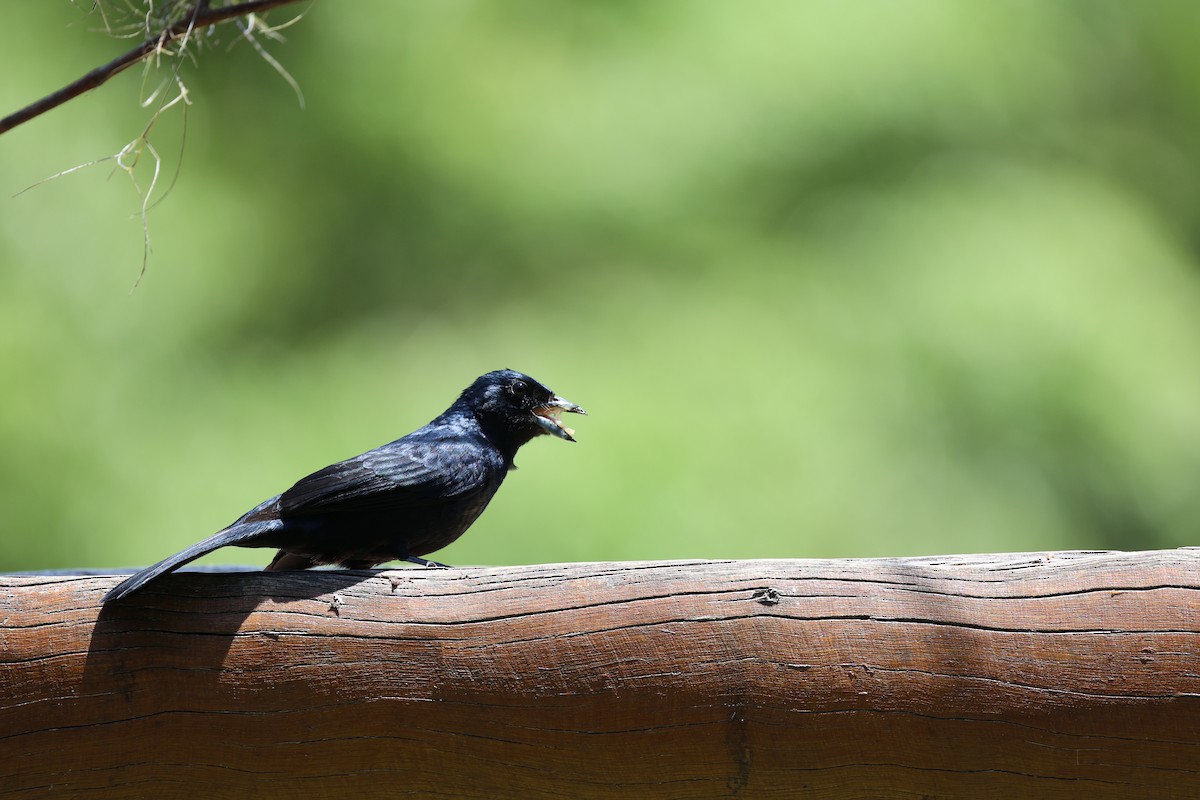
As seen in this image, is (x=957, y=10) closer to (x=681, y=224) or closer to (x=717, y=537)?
(x=681, y=224)

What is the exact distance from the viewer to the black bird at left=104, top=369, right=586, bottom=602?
2381 mm

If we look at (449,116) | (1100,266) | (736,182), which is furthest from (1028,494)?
(449,116)

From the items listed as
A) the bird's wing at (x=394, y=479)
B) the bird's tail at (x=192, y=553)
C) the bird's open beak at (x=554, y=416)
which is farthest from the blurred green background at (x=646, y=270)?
the bird's tail at (x=192, y=553)

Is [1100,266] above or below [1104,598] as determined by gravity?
above

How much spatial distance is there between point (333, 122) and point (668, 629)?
5112 millimetres

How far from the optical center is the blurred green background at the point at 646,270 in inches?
216

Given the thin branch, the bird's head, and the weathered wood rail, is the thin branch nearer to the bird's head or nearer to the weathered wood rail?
the weathered wood rail

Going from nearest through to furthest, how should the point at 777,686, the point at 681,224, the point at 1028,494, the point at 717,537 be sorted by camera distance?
the point at 777,686 → the point at 717,537 → the point at 1028,494 → the point at 681,224

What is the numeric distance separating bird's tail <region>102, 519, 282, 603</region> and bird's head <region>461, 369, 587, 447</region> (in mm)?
827

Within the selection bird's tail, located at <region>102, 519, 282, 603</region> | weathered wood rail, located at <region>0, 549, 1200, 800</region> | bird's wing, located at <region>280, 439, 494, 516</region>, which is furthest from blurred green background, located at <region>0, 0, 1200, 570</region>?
weathered wood rail, located at <region>0, 549, 1200, 800</region>

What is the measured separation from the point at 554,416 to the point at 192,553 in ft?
4.26

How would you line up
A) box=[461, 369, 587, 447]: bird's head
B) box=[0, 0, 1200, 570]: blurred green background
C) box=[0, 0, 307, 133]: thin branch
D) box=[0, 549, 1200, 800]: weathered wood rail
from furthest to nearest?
box=[0, 0, 1200, 570]: blurred green background, box=[461, 369, 587, 447]: bird's head, box=[0, 0, 307, 133]: thin branch, box=[0, 549, 1200, 800]: weathered wood rail

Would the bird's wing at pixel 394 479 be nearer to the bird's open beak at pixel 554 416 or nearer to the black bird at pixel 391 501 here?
the black bird at pixel 391 501

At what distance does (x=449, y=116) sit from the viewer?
6.23 meters
